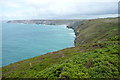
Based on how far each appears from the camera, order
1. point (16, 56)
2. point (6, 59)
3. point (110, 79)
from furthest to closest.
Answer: point (16, 56) → point (6, 59) → point (110, 79)

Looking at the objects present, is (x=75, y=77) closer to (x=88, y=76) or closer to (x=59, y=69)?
(x=88, y=76)

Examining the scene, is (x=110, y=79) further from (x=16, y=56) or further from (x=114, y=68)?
(x=16, y=56)

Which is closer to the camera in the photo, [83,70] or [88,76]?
[88,76]

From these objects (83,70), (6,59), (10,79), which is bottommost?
(6,59)

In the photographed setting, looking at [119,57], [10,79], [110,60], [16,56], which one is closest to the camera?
[110,60]

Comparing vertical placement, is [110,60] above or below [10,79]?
above

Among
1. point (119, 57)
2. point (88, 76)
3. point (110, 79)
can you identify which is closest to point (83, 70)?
point (88, 76)

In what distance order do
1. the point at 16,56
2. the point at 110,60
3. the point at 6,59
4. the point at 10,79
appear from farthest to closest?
the point at 16,56 < the point at 6,59 < the point at 10,79 < the point at 110,60

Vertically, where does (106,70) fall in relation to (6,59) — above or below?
above

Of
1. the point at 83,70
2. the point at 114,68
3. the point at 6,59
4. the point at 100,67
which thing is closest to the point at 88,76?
the point at 83,70
